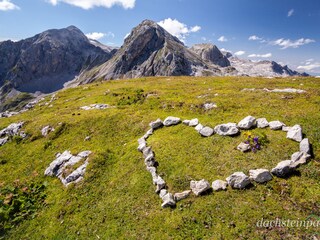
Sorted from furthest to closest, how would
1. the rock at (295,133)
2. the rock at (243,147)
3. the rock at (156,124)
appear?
the rock at (156,124)
the rock at (243,147)
the rock at (295,133)

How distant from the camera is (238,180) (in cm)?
1633

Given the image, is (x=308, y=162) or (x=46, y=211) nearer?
(x=308, y=162)

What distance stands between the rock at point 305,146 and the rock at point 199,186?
802cm

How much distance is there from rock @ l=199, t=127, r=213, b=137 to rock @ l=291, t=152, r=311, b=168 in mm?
7467

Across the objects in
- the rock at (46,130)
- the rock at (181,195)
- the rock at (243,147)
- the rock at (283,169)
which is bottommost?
the rock at (46,130)

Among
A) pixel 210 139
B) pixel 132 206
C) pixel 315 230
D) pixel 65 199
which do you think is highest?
pixel 210 139

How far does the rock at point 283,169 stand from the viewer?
53.8 ft

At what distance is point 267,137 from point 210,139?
4999 millimetres

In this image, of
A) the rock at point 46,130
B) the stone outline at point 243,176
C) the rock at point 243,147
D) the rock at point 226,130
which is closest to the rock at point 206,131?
the rock at point 226,130

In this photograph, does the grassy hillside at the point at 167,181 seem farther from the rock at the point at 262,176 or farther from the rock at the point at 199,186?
the rock at the point at 199,186

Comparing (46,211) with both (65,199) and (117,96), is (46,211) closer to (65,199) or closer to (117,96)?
(65,199)

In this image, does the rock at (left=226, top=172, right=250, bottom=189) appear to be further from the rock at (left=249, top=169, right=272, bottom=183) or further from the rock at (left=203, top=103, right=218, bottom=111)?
the rock at (left=203, top=103, right=218, bottom=111)

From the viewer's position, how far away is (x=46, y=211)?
19.6 m

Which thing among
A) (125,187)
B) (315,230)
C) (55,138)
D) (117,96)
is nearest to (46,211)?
(125,187)
